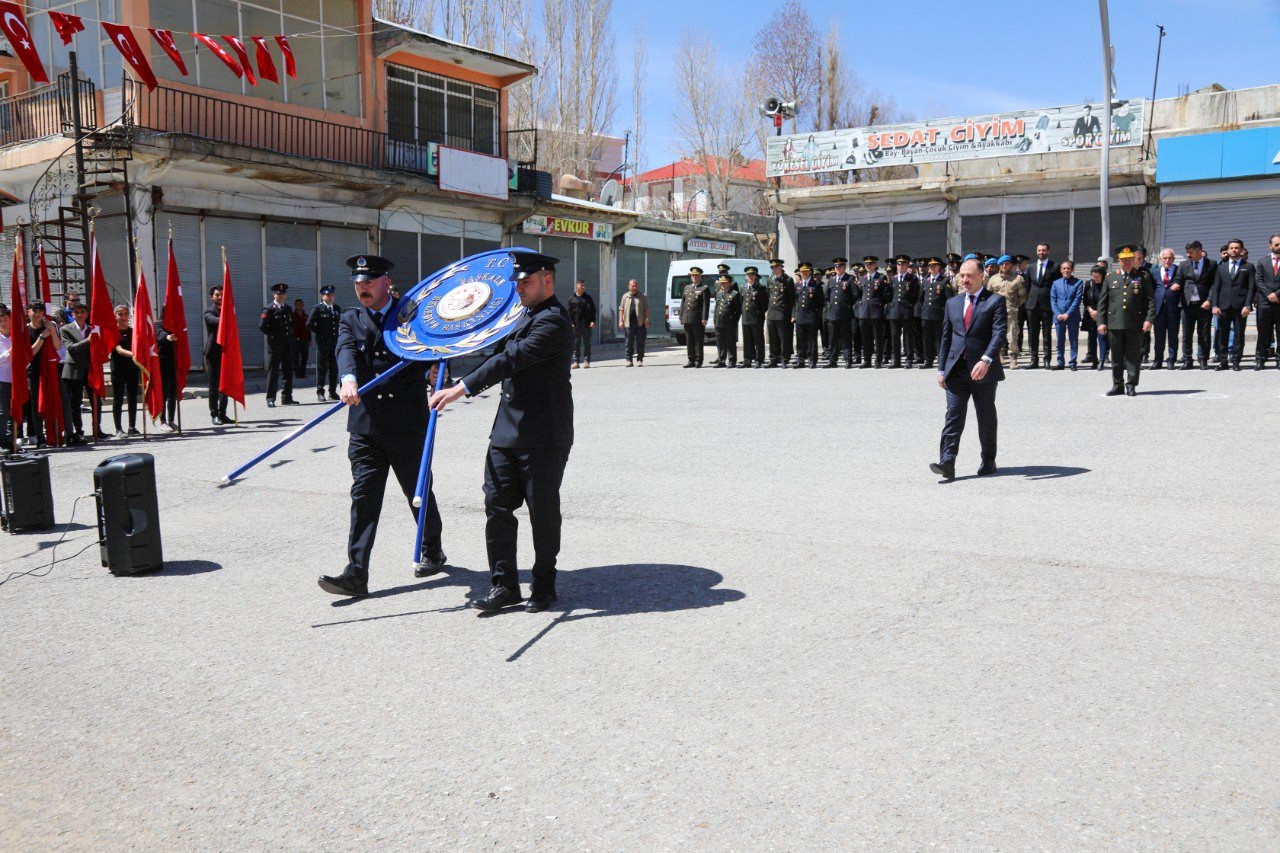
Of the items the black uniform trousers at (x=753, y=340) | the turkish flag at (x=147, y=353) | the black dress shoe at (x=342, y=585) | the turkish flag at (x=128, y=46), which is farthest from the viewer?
→ the black uniform trousers at (x=753, y=340)

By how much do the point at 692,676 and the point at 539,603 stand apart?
51.1 inches

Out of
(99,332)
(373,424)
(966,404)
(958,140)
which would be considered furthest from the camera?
(958,140)

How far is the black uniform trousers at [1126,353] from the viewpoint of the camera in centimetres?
1338

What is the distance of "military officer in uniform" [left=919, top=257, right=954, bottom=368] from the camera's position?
18.9 meters

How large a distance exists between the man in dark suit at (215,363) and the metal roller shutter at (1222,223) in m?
22.0

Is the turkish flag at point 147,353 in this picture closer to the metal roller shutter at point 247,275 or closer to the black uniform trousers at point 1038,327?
the metal roller shutter at point 247,275

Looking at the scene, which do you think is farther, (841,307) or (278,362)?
(841,307)

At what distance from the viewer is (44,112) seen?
896 inches

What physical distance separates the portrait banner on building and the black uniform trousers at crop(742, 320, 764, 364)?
30.5 feet

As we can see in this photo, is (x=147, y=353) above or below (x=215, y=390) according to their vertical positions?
above

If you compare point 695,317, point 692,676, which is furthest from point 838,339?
point 692,676

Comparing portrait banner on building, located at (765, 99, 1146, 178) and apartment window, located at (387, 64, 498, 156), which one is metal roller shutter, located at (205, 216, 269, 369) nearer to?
apartment window, located at (387, 64, 498, 156)

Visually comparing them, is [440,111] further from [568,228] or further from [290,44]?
[568,228]

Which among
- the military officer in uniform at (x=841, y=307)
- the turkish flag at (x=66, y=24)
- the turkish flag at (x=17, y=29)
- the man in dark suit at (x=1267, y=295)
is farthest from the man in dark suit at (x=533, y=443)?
the military officer in uniform at (x=841, y=307)
